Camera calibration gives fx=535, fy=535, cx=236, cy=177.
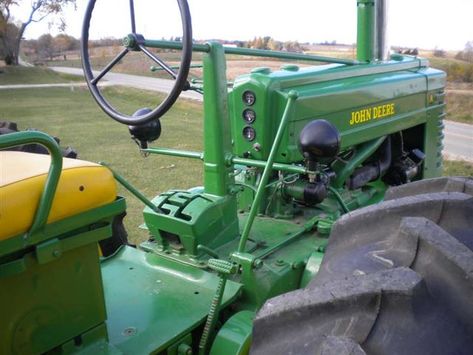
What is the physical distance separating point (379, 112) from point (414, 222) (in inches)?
61.7

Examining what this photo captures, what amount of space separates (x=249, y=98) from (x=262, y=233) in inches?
24.8

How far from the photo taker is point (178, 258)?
225cm

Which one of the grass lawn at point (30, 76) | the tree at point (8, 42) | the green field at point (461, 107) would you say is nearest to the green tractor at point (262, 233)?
the green field at point (461, 107)

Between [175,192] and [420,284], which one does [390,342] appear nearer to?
[420,284]

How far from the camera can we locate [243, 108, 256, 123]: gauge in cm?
246

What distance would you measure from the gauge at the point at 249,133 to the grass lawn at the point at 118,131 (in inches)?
81.0

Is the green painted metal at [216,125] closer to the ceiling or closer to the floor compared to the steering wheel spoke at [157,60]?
closer to the floor

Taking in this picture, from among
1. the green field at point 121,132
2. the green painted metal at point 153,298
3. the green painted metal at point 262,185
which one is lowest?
the green field at point 121,132

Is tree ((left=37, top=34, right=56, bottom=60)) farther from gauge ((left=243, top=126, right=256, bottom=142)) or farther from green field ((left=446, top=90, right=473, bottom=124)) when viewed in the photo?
gauge ((left=243, top=126, right=256, bottom=142))

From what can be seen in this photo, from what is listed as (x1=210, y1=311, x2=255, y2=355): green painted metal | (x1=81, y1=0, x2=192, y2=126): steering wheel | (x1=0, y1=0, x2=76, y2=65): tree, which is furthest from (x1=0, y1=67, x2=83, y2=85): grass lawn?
(x1=210, y1=311, x2=255, y2=355): green painted metal

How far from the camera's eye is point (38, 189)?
132 centimetres

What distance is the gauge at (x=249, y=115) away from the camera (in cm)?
246

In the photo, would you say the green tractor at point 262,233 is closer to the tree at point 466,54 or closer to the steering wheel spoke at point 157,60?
the steering wheel spoke at point 157,60

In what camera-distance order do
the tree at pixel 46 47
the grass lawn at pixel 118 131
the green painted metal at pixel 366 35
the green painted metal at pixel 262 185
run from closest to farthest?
the green painted metal at pixel 262 185 < the green painted metal at pixel 366 35 < the grass lawn at pixel 118 131 < the tree at pixel 46 47
